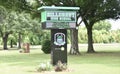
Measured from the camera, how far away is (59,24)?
2109cm

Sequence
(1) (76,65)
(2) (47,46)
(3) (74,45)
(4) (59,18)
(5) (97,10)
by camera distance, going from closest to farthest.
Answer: (4) (59,18), (1) (76,65), (3) (74,45), (2) (47,46), (5) (97,10)

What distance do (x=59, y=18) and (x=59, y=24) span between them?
1.05 ft

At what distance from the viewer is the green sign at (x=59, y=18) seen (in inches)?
821

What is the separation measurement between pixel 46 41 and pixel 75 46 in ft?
11.0

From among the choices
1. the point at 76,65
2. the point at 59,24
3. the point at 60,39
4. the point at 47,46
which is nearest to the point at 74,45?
the point at 47,46

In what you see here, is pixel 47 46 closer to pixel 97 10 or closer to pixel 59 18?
pixel 97 10

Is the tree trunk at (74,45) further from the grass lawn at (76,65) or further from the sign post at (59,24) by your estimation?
the sign post at (59,24)

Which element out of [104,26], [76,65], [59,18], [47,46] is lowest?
[76,65]

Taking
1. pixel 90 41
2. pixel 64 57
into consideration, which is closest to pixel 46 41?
pixel 90 41

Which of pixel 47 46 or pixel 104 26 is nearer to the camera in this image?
pixel 47 46

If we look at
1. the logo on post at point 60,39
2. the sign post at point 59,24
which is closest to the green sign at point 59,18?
the sign post at point 59,24

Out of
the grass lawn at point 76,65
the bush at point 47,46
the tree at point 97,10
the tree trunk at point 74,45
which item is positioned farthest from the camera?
the bush at point 47,46

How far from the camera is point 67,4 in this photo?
1547 inches

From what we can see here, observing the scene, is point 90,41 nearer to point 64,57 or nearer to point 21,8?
point 21,8
